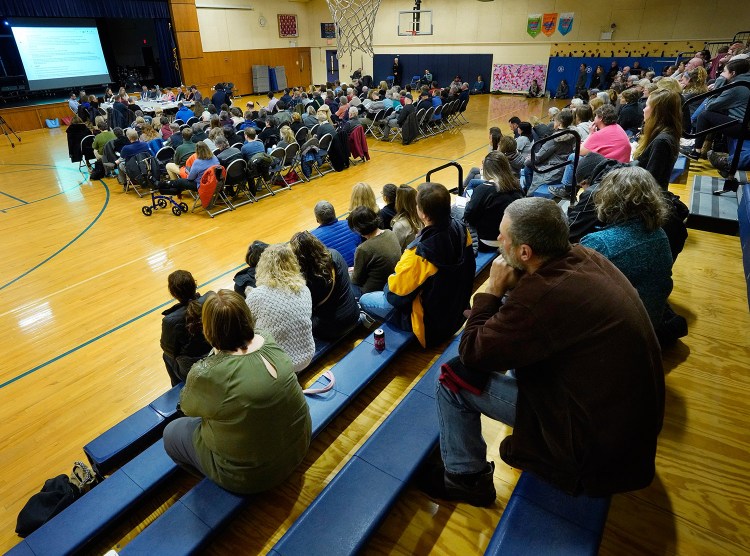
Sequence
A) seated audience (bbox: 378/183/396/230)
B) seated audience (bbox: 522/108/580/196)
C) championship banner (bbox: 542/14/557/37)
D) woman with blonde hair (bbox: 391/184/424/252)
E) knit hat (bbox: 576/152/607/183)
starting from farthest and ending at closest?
championship banner (bbox: 542/14/557/37) → seated audience (bbox: 522/108/580/196) → seated audience (bbox: 378/183/396/230) → knit hat (bbox: 576/152/607/183) → woman with blonde hair (bbox: 391/184/424/252)

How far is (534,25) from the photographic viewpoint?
16812mm

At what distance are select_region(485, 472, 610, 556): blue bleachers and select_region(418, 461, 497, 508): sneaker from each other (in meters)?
0.16

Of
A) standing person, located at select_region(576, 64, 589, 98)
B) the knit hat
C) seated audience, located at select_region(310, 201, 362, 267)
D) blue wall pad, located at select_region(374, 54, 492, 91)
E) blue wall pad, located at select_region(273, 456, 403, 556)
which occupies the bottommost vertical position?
blue wall pad, located at select_region(273, 456, 403, 556)

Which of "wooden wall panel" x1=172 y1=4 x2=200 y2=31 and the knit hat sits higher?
"wooden wall panel" x1=172 y1=4 x2=200 y2=31

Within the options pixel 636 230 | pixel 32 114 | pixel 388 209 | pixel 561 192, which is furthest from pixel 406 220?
pixel 32 114

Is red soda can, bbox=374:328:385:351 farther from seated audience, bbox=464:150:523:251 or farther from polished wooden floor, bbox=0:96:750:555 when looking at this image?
seated audience, bbox=464:150:523:251

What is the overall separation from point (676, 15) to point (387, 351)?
17517mm

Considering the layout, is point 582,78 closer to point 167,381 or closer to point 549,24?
point 549,24

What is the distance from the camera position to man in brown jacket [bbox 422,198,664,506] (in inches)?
49.0

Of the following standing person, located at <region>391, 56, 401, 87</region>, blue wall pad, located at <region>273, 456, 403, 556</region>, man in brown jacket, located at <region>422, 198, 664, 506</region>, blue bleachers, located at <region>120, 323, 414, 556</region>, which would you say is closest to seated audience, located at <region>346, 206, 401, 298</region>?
blue bleachers, located at <region>120, 323, 414, 556</region>

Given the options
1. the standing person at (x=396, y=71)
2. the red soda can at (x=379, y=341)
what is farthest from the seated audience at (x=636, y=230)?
the standing person at (x=396, y=71)

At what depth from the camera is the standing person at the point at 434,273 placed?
244cm

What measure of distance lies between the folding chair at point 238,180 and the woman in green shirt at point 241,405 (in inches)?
214

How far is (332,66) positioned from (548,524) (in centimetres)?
2332
